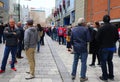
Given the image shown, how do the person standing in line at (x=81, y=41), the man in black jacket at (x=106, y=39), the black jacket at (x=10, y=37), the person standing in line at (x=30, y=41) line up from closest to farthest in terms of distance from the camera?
1. the person standing in line at (x=81, y=41)
2. the man in black jacket at (x=106, y=39)
3. the person standing in line at (x=30, y=41)
4. the black jacket at (x=10, y=37)

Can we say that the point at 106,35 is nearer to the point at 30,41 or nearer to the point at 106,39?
the point at 106,39

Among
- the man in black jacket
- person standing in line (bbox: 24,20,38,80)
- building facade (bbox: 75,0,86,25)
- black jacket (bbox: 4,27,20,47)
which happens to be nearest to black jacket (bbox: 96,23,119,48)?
the man in black jacket

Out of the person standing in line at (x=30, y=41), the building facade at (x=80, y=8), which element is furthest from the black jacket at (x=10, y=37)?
the building facade at (x=80, y=8)

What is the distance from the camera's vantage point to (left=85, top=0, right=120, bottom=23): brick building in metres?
28.2

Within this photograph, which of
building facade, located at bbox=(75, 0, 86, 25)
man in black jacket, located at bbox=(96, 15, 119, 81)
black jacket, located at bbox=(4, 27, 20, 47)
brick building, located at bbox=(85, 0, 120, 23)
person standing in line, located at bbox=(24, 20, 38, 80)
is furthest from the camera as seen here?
building facade, located at bbox=(75, 0, 86, 25)

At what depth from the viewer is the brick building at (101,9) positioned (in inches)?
1109

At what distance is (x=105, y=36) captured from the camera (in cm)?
898

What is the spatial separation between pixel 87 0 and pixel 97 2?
21.8 feet

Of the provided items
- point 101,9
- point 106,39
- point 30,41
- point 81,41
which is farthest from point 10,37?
point 101,9

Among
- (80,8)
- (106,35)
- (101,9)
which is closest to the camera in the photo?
(106,35)

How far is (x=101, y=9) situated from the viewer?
109 ft

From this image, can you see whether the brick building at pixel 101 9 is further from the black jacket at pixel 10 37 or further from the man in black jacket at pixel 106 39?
the man in black jacket at pixel 106 39

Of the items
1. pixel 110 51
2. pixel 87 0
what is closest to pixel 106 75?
pixel 110 51

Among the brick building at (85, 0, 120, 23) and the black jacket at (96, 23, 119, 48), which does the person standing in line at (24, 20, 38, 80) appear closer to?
the black jacket at (96, 23, 119, 48)
